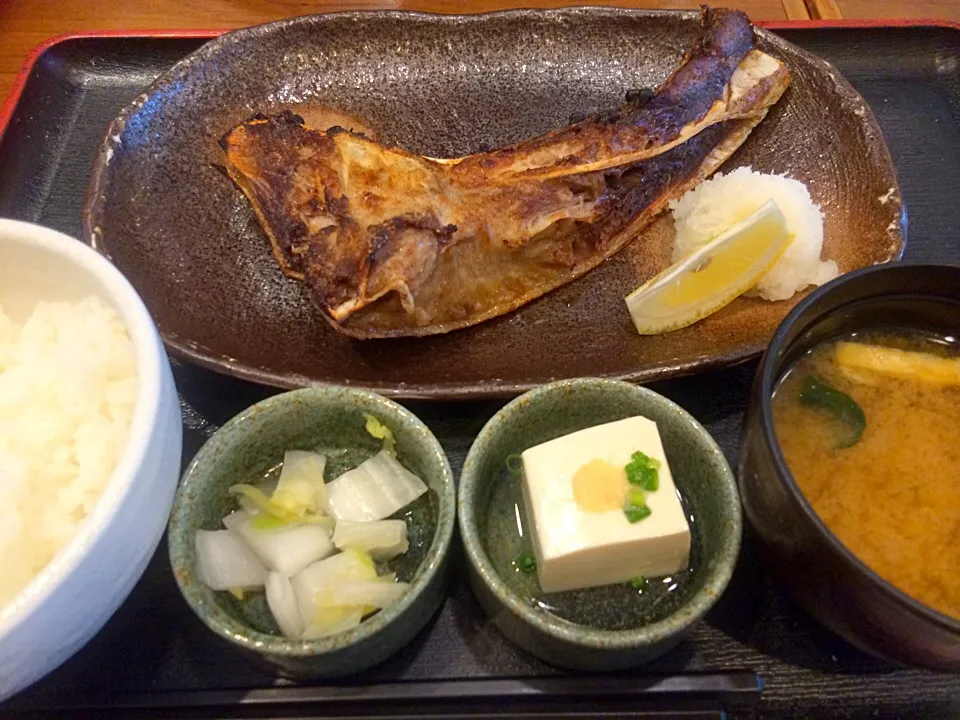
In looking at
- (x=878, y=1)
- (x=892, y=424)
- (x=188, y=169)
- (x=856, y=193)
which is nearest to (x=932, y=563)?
(x=892, y=424)

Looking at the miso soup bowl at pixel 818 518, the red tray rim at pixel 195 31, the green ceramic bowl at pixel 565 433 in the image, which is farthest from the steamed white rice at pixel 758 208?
the red tray rim at pixel 195 31

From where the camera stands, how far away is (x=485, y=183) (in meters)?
1.86

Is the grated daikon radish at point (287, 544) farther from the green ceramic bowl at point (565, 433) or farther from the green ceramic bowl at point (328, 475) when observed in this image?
the green ceramic bowl at point (565, 433)

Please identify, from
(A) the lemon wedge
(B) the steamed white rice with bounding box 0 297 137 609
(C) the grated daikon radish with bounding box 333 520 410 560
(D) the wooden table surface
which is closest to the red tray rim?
(D) the wooden table surface

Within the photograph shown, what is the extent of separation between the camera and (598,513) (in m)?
1.24

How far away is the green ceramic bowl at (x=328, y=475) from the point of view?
3.71ft

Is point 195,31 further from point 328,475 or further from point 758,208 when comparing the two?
point 758,208

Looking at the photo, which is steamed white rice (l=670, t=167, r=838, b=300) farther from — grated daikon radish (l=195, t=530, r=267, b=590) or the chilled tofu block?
grated daikon radish (l=195, t=530, r=267, b=590)

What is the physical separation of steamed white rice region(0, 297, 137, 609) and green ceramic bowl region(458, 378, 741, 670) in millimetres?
628

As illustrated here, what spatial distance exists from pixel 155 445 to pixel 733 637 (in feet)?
3.54

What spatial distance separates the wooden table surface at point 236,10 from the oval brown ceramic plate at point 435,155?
52cm

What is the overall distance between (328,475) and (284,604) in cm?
29

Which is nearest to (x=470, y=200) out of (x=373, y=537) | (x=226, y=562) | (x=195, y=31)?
(x=373, y=537)

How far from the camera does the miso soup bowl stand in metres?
1.06
